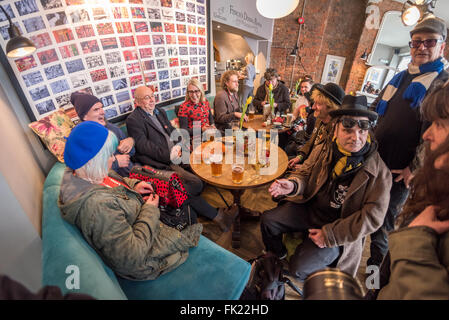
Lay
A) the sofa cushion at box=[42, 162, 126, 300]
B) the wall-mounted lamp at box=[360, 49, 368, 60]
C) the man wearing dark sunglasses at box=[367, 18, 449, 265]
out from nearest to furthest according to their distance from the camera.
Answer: the sofa cushion at box=[42, 162, 126, 300] < the man wearing dark sunglasses at box=[367, 18, 449, 265] < the wall-mounted lamp at box=[360, 49, 368, 60]

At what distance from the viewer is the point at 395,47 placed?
20.4 ft

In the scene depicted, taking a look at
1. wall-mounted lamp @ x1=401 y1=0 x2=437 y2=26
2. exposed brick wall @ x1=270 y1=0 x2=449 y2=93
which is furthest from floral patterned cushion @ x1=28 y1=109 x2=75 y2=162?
exposed brick wall @ x1=270 y1=0 x2=449 y2=93

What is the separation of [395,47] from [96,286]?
948 cm

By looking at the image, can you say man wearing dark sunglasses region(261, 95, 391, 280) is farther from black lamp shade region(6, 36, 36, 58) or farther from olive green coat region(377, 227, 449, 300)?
black lamp shade region(6, 36, 36, 58)

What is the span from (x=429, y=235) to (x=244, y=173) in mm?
1237

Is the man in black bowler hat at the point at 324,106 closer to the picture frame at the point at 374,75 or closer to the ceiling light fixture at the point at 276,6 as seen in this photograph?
the ceiling light fixture at the point at 276,6

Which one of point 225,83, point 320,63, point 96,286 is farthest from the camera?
point 320,63

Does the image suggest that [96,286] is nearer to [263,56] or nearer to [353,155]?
[353,155]

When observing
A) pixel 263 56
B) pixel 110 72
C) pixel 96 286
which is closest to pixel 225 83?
pixel 110 72

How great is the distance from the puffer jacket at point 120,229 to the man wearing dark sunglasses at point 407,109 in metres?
1.89

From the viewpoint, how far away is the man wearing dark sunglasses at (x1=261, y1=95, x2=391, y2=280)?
3.76 feet

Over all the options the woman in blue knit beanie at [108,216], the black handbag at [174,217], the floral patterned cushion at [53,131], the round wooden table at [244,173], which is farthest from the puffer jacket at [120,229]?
the floral patterned cushion at [53,131]

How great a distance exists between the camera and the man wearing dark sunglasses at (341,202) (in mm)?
1146

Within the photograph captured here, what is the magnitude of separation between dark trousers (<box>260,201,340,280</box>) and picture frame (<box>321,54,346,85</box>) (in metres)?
7.22
